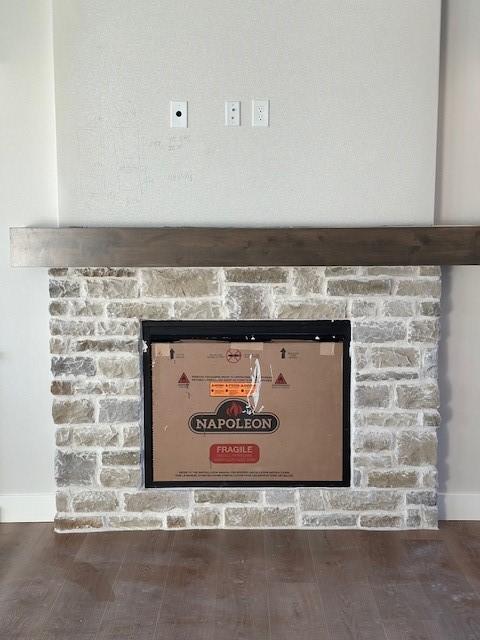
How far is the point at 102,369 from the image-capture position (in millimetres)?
3338

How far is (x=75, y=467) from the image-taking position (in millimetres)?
3365

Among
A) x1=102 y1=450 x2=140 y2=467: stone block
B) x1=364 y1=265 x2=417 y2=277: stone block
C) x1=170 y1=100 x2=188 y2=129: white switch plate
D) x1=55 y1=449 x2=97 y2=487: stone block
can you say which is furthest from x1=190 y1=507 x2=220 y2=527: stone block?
x1=170 y1=100 x2=188 y2=129: white switch plate

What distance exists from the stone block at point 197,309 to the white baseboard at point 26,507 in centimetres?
103

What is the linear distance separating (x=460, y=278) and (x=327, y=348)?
67cm

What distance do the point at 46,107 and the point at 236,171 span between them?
86cm

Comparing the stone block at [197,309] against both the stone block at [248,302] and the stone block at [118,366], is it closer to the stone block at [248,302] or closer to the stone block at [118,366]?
the stone block at [248,302]

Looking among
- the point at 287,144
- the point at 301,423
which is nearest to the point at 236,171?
the point at 287,144

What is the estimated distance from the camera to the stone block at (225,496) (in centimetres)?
339

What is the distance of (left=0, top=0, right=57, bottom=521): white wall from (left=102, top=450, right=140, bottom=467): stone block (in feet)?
1.01

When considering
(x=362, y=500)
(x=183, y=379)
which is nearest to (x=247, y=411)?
(x=183, y=379)

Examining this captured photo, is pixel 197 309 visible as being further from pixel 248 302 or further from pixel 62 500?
pixel 62 500

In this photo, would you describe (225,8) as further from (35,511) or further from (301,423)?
(35,511)

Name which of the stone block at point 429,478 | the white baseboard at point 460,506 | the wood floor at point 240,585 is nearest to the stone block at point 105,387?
the wood floor at point 240,585

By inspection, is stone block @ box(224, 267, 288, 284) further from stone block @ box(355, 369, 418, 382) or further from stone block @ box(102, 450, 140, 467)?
stone block @ box(102, 450, 140, 467)
